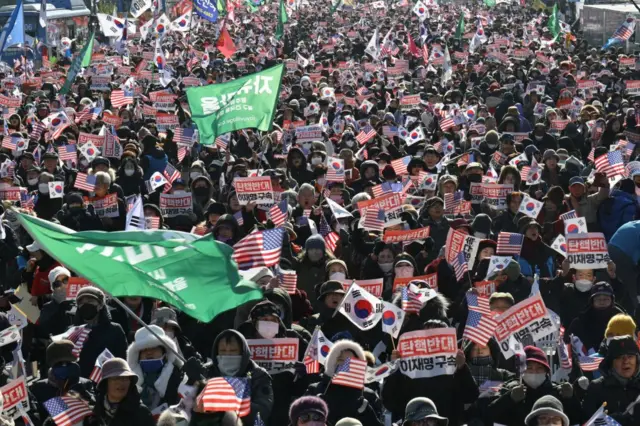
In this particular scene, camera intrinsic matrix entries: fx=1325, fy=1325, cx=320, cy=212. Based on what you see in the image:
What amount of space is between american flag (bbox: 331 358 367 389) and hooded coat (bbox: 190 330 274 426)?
42cm

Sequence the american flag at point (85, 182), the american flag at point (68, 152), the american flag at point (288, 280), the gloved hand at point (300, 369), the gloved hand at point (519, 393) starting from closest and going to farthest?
the gloved hand at point (519, 393)
the gloved hand at point (300, 369)
the american flag at point (288, 280)
the american flag at point (85, 182)
the american flag at point (68, 152)

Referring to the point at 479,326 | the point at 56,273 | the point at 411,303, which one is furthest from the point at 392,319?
the point at 56,273

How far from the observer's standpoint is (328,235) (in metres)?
12.9

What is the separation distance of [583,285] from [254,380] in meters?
3.84

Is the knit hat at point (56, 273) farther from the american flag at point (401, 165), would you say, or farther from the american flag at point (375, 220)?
the american flag at point (401, 165)

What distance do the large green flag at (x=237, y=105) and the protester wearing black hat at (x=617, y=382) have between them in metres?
8.36

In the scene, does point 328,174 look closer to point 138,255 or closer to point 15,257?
point 15,257

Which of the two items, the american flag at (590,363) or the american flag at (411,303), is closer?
the american flag at (590,363)

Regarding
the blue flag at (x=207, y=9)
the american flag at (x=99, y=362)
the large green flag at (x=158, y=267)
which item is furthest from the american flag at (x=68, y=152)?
the blue flag at (x=207, y=9)

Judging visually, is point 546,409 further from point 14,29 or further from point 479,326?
point 14,29

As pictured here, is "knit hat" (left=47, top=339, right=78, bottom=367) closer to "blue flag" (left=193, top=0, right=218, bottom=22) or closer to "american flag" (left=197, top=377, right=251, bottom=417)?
"american flag" (left=197, top=377, right=251, bottom=417)

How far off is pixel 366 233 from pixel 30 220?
5.43 meters

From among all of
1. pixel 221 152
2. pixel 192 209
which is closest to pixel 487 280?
pixel 192 209

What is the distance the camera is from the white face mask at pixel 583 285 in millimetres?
10828
